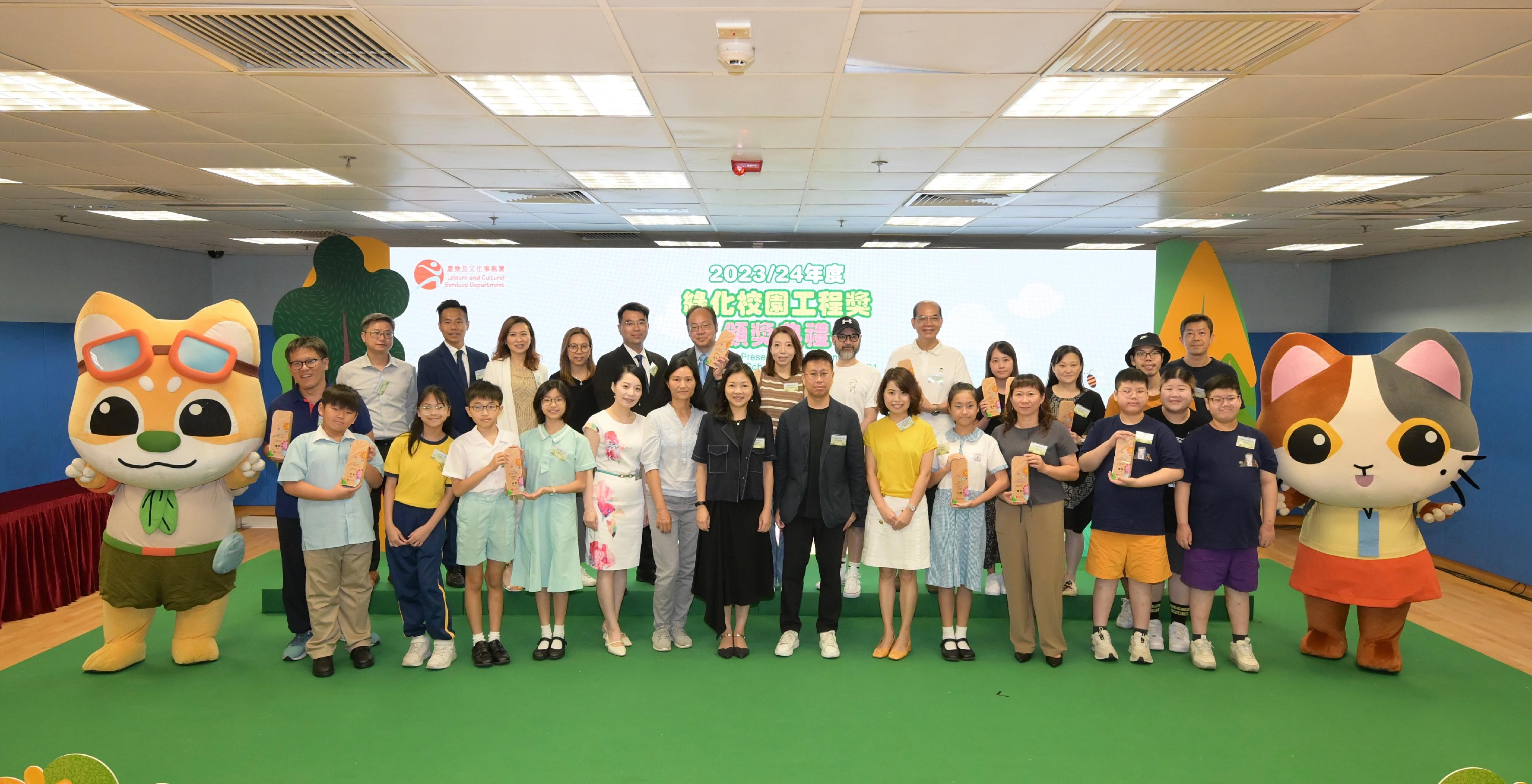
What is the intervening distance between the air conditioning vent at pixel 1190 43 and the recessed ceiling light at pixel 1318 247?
562cm

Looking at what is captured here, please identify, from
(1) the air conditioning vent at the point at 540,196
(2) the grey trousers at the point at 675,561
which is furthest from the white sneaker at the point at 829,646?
(1) the air conditioning vent at the point at 540,196

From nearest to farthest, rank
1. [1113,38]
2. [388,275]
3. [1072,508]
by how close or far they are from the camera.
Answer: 1. [1113,38]
2. [1072,508]
3. [388,275]

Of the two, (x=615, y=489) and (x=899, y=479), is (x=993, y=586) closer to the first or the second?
(x=899, y=479)

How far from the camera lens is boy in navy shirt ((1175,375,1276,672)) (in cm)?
366

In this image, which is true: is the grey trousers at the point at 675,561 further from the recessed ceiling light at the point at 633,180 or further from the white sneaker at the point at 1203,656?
the white sneaker at the point at 1203,656

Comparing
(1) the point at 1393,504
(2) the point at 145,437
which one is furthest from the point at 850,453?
(2) the point at 145,437

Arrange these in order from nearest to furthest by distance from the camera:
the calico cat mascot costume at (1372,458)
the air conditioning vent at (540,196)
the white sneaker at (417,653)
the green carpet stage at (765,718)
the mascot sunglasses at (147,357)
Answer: the green carpet stage at (765,718)
the mascot sunglasses at (147,357)
the calico cat mascot costume at (1372,458)
the white sneaker at (417,653)
the air conditioning vent at (540,196)

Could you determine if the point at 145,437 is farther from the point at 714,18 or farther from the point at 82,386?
the point at 714,18

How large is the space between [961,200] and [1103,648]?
316 cm

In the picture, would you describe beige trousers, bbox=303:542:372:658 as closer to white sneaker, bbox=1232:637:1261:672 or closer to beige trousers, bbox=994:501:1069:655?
beige trousers, bbox=994:501:1069:655

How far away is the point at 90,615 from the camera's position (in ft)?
15.9

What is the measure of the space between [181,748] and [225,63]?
257 cm

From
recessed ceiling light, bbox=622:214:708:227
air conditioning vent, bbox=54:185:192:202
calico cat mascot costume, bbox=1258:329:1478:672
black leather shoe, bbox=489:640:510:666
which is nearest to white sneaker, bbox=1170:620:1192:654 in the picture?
calico cat mascot costume, bbox=1258:329:1478:672

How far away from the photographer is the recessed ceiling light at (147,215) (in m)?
6.11
